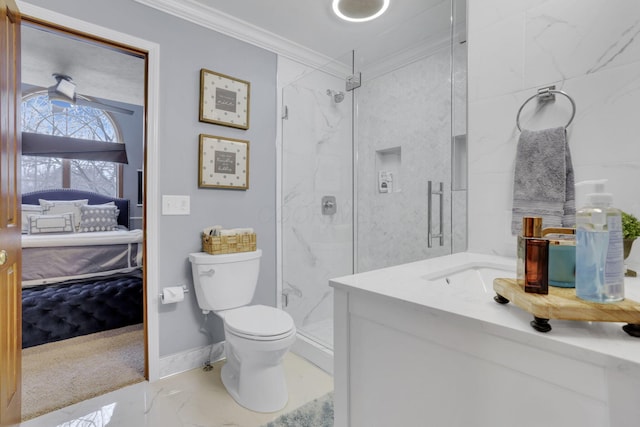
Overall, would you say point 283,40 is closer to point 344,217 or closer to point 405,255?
point 344,217

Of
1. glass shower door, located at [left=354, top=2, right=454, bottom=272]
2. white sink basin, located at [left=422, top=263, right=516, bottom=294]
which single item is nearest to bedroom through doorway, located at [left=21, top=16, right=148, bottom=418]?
glass shower door, located at [left=354, top=2, right=454, bottom=272]

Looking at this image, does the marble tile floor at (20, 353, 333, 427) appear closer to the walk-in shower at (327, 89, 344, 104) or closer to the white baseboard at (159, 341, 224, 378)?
the white baseboard at (159, 341, 224, 378)

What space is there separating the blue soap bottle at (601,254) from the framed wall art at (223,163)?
6.52 feet

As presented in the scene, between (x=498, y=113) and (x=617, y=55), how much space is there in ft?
1.25

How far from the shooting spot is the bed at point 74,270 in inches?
98.9

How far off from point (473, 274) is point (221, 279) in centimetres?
148

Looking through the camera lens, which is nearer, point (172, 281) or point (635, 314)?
point (635, 314)

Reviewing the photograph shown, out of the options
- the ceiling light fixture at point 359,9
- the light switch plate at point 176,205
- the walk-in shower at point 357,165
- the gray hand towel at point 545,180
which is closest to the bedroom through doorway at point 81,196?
the light switch plate at point 176,205

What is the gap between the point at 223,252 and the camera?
2039mm

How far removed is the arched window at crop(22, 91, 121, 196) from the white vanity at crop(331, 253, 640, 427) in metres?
5.36

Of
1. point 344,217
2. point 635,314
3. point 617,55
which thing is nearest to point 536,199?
point 617,55

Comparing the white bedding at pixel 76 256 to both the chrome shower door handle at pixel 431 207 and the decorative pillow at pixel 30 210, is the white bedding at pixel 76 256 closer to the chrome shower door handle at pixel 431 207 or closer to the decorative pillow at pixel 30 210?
the decorative pillow at pixel 30 210

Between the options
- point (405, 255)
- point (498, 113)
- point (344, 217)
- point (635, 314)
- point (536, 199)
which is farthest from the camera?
point (344, 217)

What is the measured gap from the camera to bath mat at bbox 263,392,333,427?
153cm
